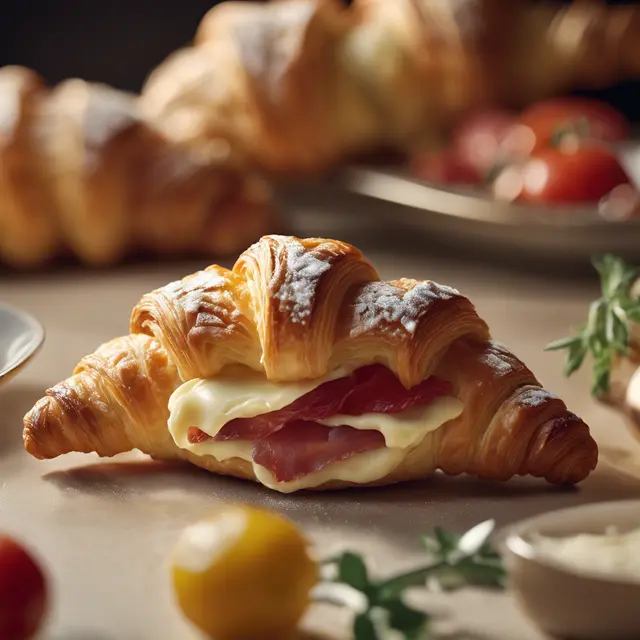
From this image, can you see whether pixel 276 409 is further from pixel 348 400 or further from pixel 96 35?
pixel 96 35

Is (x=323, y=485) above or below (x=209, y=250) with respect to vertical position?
above

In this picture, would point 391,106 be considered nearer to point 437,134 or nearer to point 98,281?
point 437,134

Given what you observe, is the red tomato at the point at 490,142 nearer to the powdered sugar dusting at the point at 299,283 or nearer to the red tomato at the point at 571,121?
the red tomato at the point at 571,121

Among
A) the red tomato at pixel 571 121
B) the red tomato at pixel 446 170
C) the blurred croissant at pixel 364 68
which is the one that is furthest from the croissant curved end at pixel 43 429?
the red tomato at pixel 571 121

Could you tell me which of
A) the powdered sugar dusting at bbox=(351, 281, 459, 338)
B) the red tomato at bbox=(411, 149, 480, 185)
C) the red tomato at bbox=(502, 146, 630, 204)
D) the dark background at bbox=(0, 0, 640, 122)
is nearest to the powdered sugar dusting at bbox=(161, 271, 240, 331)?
the powdered sugar dusting at bbox=(351, 281, 459, 338)

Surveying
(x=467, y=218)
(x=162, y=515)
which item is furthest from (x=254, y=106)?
(x=162, y=515)

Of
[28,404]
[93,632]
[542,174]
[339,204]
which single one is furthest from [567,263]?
[93,632]
